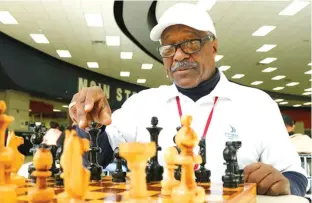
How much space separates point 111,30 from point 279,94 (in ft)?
50.2

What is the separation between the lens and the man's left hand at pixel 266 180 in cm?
137

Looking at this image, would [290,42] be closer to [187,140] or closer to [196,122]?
[196,122]

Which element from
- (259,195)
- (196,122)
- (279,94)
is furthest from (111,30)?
(279,94)

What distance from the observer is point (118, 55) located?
1241 centimetres

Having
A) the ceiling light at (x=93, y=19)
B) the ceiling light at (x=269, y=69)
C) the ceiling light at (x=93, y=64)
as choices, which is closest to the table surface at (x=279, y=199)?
the ceiling light at (x=93, y=19)

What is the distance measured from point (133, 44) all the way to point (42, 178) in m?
10.1

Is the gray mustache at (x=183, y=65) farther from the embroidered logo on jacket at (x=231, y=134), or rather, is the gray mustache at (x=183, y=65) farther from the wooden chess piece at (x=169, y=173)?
the wooden chess piece at (x=169, y=173)

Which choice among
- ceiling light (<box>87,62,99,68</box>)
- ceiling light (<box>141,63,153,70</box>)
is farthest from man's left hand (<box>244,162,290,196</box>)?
ceiling light (<box>87,62,99,68</box>)

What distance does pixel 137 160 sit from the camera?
2.45 ft

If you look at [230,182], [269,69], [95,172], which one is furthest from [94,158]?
[269,69]

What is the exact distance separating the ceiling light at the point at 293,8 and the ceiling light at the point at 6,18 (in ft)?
18.8

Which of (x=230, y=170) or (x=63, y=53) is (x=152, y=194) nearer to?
(x=230, y=170)

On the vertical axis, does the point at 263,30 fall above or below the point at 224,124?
above

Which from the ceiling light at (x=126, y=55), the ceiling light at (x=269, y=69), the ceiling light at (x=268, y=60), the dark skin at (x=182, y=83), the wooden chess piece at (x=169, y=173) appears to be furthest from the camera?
the ceiling light at (x=269, y=69)
